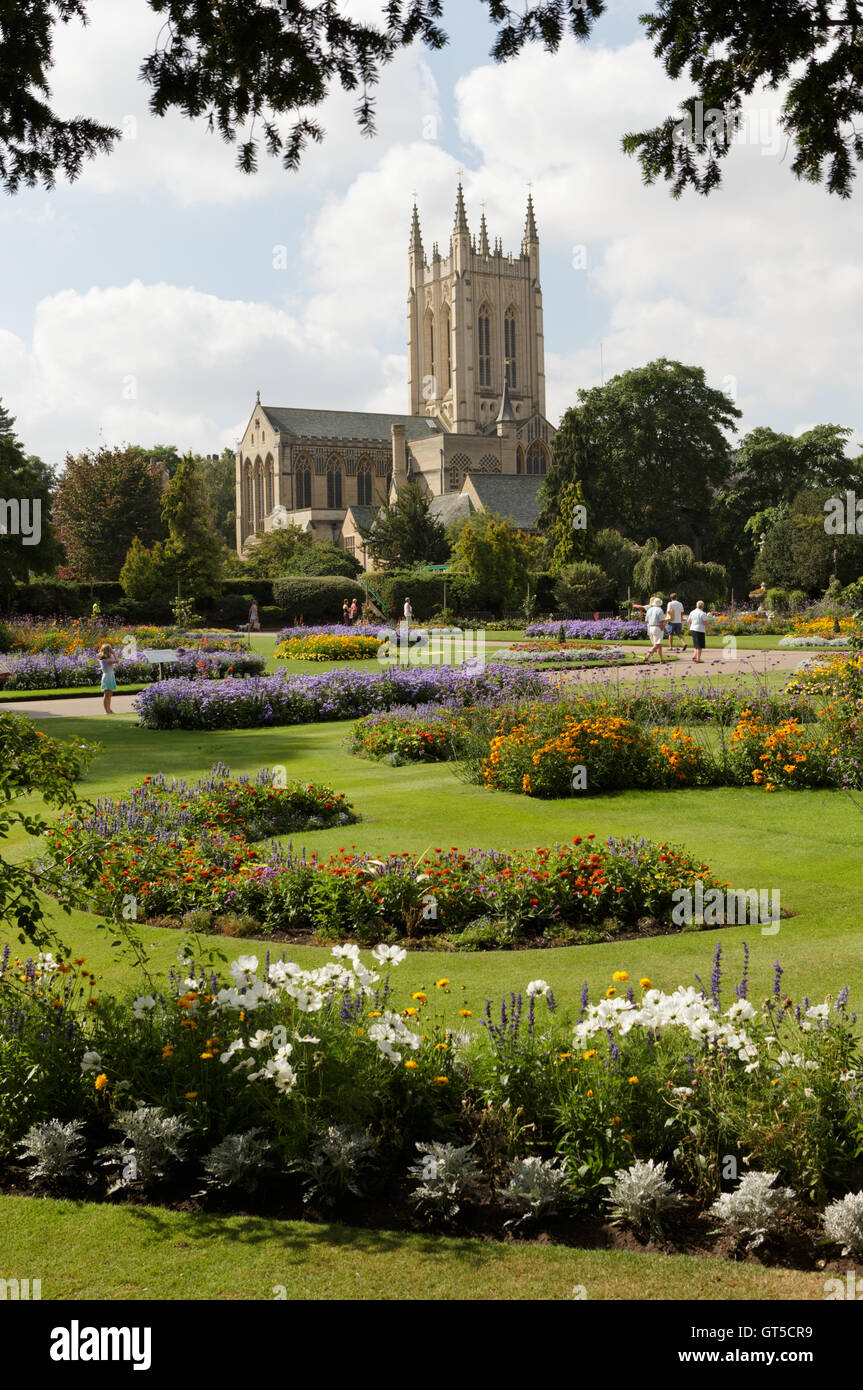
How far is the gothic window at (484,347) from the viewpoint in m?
96.2

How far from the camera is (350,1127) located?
3.85 meters

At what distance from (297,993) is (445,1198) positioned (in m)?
0.87

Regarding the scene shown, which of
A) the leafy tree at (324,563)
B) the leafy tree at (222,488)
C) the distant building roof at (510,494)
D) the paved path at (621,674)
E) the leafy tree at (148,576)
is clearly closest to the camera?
the paved path at (621,674)

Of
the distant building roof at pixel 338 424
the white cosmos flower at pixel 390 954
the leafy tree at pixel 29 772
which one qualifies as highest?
the distant building roof at pixel 338 424

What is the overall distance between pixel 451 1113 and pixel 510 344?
99.6 metres

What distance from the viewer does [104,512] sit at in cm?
5659

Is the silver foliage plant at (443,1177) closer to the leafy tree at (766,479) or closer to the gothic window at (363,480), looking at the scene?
the leafy tree at (766,479)

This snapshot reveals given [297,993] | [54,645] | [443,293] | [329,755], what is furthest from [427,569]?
[443,293]

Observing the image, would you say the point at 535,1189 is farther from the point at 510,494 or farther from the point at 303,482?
the point at 303,482

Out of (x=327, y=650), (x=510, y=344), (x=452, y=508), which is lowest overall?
(x=327, y=650)

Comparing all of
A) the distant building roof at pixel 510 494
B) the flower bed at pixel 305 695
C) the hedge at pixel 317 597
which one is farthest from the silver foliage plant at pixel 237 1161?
the distant building roof at pixel 510 494

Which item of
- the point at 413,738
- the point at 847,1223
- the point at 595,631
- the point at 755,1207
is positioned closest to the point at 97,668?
the point at 413,738

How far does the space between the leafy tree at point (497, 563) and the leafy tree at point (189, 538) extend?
32.7ft

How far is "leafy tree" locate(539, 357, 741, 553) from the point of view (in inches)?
2530
